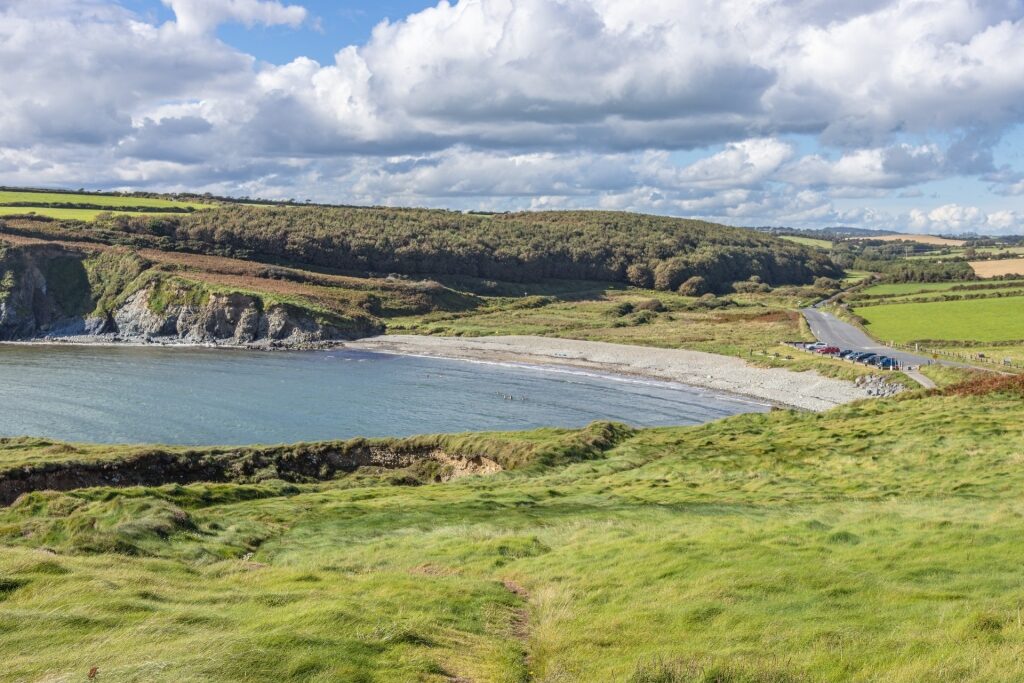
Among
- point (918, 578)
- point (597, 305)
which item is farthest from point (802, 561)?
point (597, 305)

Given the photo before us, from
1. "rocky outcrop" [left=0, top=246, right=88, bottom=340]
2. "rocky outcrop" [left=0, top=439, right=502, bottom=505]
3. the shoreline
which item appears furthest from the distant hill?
"rocky outcrop" [left=0, top=439, right=502, bottom=505]

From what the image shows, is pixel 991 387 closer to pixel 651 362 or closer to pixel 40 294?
pixel 651 362

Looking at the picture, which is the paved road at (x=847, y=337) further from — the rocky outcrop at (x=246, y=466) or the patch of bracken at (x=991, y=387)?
the rocky outcrop at (x=246, y=466)

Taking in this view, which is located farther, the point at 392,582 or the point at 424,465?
the point at 424,465

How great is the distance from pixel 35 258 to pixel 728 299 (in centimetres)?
12878

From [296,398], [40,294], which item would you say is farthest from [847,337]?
[40,294]

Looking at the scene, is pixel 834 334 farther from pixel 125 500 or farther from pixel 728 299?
pixel 125 500

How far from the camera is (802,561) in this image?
16.3 meters

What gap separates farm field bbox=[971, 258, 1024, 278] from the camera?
567ft

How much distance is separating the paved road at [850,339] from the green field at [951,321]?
2778 millimetres

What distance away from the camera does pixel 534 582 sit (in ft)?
56.4

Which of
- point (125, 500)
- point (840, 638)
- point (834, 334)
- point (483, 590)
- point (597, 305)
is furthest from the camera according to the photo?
point (597, 305)

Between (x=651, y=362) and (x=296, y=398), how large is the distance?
4546cm

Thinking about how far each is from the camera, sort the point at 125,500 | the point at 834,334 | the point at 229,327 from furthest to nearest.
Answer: the point at 229,327 → the point at 834,334 → the point at 125,500
